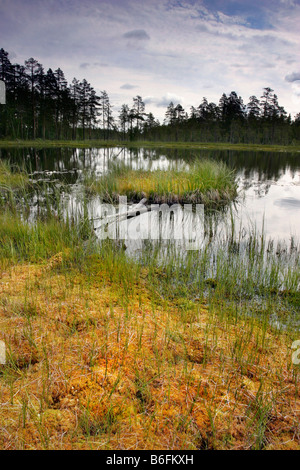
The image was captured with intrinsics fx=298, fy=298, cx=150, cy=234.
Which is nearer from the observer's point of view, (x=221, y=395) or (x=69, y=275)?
(x=221, y=395)

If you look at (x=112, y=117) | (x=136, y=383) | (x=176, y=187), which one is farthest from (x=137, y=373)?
(x=112, y=117)

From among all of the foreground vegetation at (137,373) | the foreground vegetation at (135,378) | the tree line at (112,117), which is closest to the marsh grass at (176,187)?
the foreground vegetation at (137,373)

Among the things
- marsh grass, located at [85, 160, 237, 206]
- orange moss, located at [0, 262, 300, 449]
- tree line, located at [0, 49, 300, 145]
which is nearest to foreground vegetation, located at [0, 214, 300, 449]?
orange moss, located at [0, 262, 300, 449]

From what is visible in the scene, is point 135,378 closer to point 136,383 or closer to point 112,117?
point 136,383

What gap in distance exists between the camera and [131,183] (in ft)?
33.8

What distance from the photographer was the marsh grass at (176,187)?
384 inches

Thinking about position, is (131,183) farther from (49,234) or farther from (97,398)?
(97,398)

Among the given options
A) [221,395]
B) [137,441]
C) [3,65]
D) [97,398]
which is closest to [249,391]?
[221,395]

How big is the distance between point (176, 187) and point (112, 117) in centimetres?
6758

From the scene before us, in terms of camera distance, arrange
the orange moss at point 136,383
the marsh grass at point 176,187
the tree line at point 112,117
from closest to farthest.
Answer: the orange moss at point 136,383 < the marsh grass at point 176,187 < the tree line at point 112,117

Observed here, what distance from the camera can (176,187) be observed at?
32.6 feet

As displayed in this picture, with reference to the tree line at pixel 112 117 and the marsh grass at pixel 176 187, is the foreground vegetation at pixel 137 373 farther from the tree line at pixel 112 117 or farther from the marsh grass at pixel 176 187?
the tree line at pixel 112 117

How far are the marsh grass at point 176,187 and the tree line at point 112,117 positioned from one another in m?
34.2

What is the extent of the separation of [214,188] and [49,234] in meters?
6.71
